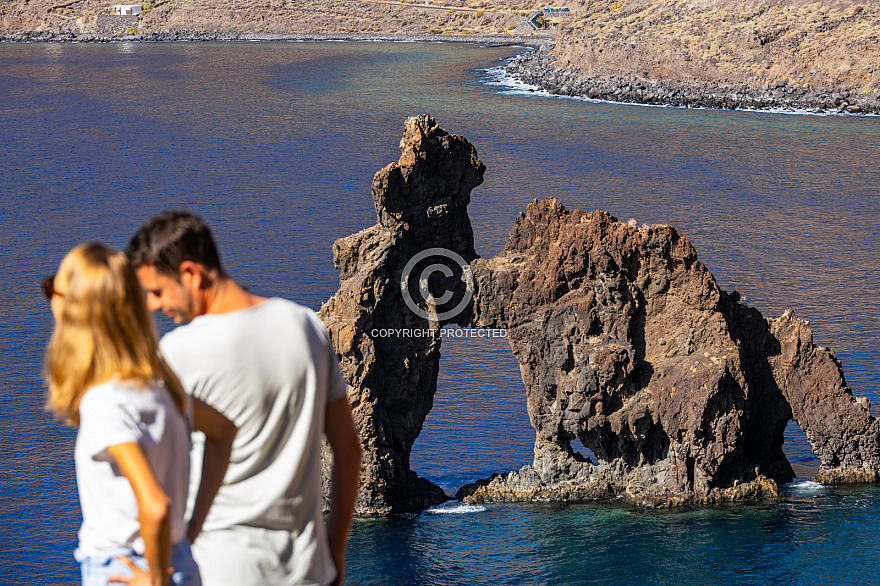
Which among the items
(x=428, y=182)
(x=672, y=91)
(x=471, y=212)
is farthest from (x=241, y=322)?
(x=672, y=91)

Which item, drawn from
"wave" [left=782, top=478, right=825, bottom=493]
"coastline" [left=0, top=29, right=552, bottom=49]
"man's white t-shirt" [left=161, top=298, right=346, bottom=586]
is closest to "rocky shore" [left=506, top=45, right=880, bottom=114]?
"coastline" [left=0, top=29, right=552, bottom=49]

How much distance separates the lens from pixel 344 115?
91.4m

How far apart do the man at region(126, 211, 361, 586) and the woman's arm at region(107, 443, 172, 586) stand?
0.45 m

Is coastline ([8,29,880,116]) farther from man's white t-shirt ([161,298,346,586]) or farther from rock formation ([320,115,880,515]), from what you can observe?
man's white t-shirt ([161,298,346,586])

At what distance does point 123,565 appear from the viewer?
4797 mm

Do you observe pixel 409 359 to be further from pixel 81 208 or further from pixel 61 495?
pixel 81 208

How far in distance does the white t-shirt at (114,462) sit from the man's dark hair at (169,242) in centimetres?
59

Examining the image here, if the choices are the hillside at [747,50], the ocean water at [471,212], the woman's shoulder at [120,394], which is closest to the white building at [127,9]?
the ocean water at [471,212]

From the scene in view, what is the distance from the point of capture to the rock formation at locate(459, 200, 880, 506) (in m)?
23.0

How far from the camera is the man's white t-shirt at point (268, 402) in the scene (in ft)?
16.1

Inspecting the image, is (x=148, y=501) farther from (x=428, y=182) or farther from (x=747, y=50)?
(x=747, y=50)

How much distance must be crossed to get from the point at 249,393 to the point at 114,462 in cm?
62

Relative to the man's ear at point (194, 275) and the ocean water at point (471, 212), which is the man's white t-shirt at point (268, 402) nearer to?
A: the man's ear at point (194, 275)

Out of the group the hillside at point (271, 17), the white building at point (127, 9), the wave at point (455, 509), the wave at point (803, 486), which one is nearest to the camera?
the wave at point (803, 486)
